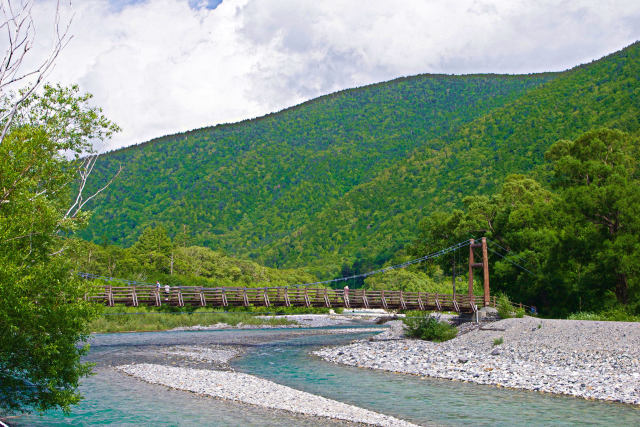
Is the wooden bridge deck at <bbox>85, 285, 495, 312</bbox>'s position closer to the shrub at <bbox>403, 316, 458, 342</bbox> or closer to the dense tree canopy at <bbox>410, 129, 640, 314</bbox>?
the shrub at <bbox>403, 316, 458, 342</bbox>

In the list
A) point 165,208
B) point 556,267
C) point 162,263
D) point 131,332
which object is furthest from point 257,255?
point 556,267

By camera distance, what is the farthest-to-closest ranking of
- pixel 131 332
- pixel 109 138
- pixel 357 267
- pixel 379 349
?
pixel 357 267 → pixel 131 332 → pixel 379 349 → pixel 109 138

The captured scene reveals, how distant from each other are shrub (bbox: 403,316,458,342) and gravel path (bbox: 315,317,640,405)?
2.72 ft

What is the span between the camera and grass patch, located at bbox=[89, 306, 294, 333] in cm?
3653

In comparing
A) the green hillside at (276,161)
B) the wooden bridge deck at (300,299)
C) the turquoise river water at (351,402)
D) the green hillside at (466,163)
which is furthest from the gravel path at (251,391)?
the green hillside at (276,161)

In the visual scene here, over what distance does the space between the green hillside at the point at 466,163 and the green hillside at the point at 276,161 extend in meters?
5.36

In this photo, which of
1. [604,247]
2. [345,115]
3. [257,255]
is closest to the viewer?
[604,247]

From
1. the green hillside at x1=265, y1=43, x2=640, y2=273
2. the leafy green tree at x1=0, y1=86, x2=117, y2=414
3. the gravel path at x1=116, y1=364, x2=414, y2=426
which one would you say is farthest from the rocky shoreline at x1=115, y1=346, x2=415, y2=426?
the green hillside at x1=265, y1=43, x2=640, y2=273

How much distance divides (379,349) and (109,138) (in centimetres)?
1352

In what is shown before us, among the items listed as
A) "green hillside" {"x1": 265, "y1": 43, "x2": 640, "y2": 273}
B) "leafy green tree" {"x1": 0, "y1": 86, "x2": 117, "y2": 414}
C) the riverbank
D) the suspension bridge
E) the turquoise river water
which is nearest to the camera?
"leafy green tree" {"x1": 0, "y1": 86, "x2": 117, "y2": 414}

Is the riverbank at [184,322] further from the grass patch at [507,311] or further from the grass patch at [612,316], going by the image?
the grass patch at [612,316]

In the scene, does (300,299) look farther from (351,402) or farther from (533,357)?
(351,402)

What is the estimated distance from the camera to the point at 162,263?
65.9 m

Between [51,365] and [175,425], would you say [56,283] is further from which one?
[175,425]
